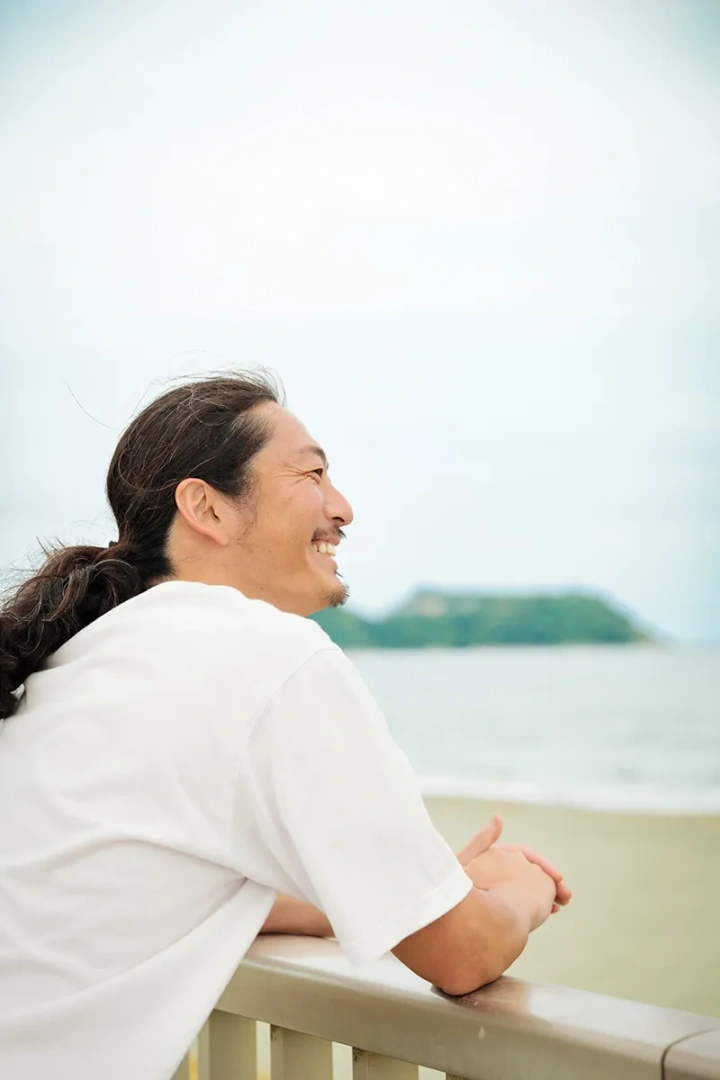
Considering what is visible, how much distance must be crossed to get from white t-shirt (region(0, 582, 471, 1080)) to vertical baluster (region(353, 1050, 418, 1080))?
9 cm

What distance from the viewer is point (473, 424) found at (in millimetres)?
12352

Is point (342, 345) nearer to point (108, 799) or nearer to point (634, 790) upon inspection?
point (634, 790)

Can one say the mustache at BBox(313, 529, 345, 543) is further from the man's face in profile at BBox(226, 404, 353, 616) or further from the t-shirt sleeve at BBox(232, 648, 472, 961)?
the t-shirt sleeve at BBox(232, 648, 472, 961)

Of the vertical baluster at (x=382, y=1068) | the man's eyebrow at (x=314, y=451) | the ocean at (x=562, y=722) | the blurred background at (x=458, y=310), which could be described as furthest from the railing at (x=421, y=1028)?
the ocean at (x=562, y=722)

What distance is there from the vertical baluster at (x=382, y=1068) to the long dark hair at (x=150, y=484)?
0.46 m

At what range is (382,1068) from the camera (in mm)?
820

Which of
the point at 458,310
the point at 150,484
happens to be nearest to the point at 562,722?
the point at 458,310

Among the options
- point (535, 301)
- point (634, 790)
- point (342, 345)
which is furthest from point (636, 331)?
point (634, 790)

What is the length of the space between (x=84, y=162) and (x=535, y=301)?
5546 millimetres

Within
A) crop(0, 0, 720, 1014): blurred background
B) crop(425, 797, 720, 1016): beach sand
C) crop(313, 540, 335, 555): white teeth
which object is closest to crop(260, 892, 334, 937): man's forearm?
crop(313, 540, 335, 555): white teeth

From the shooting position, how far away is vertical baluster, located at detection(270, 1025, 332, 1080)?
2.90 feet

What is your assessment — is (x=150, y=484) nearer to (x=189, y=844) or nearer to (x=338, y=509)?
(x=338, y=509)

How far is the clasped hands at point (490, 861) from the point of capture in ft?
3.29

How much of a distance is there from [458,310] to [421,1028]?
10.9 m
